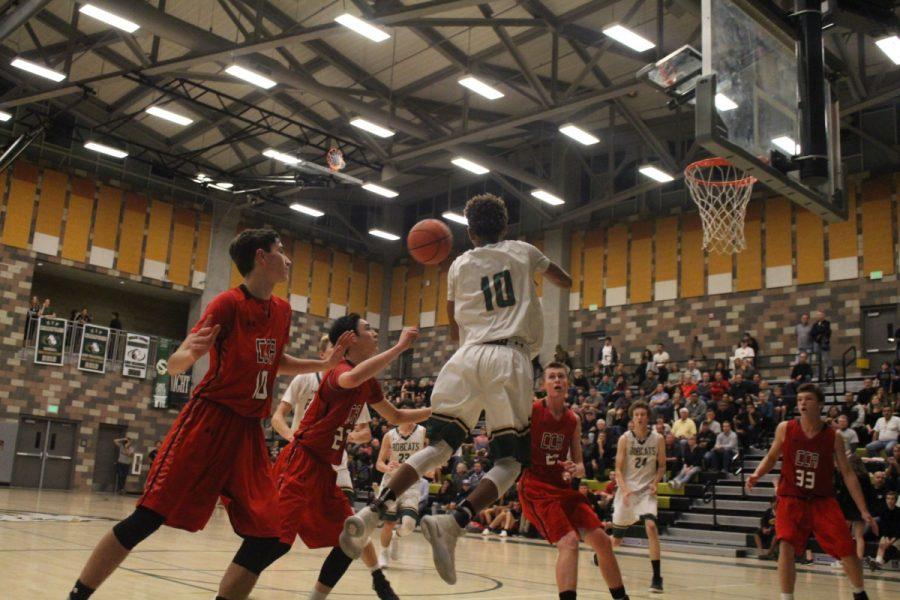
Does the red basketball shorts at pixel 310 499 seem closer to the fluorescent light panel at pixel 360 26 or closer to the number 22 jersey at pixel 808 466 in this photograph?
the number 22 jersey at pixel 808 466

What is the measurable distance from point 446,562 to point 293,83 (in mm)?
17656

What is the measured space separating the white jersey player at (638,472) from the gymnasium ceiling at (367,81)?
378 inches

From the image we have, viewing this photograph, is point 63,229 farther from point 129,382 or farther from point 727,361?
point 727,361

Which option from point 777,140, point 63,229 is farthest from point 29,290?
point 777,140

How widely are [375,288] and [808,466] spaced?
27.1 meters

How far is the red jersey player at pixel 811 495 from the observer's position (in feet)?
21.4

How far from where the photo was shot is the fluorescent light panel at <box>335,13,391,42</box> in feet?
52.2

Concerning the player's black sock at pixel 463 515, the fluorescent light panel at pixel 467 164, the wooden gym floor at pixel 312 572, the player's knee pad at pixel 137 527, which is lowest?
the wooden gym floor at pixel 312 572

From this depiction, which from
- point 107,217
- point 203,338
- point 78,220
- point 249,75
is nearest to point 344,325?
point 203,338

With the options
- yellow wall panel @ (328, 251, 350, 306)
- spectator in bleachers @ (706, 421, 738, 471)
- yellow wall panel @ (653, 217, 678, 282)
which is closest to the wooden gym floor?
spectator in bleachers @ (706, 421, 738, 471)

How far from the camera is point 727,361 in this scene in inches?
909

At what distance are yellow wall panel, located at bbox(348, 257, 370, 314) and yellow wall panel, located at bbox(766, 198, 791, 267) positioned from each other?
15.1 meters

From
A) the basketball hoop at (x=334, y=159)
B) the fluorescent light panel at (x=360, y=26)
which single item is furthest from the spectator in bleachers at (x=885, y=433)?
the basketball hoop at (x=334, y=159)

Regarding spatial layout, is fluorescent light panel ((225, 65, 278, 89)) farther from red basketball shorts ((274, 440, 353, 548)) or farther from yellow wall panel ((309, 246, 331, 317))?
red basketball shorts ((274, 440, 353, 548))
